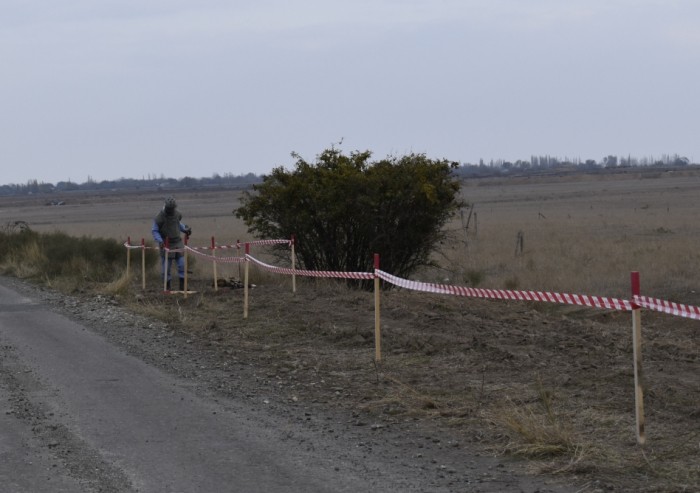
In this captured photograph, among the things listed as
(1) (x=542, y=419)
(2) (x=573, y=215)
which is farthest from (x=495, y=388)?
(2) (x=573, y=215)

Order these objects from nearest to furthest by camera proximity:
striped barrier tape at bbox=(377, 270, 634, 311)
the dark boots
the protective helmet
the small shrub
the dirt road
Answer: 1. the dirt road
2. striped barrier tape at bbox=(377, 270, 634, 311)
3. the protective helmet
4. the dark boots
5. the small shrub

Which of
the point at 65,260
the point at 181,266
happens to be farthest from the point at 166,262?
the point at 65,260

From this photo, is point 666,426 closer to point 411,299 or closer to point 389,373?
point 389,373

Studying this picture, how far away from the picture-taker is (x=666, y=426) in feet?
27.1

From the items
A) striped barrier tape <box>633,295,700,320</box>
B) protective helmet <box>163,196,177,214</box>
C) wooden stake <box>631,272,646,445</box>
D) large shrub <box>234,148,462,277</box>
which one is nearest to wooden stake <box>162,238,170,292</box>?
protective helmet <box>163,196,177,214</box>

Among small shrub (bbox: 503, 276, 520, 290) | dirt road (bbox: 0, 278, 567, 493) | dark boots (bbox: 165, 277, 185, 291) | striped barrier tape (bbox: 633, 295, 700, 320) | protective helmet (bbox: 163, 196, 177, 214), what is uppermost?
protective helmet (bbox: 163, 196, 177, 214)

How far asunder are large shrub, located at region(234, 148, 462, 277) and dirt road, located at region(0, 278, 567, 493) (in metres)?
8.91

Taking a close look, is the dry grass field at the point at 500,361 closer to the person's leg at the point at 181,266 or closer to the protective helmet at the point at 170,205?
the person's leg at the point at 181,266

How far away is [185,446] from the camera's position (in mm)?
8203

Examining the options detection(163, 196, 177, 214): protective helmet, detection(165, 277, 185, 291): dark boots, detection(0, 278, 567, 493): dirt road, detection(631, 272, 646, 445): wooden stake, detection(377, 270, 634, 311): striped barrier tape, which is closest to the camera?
detection(0, 278, 567, 493): dirt road

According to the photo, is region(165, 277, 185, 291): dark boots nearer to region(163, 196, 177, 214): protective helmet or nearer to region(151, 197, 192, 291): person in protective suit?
region(151, 197, 192, 291): person in protective suit

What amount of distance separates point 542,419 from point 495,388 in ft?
5.73

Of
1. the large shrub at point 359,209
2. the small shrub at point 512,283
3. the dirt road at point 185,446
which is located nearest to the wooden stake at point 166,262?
the large shrub at point 359,209

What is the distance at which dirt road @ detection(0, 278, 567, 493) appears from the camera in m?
7.11
